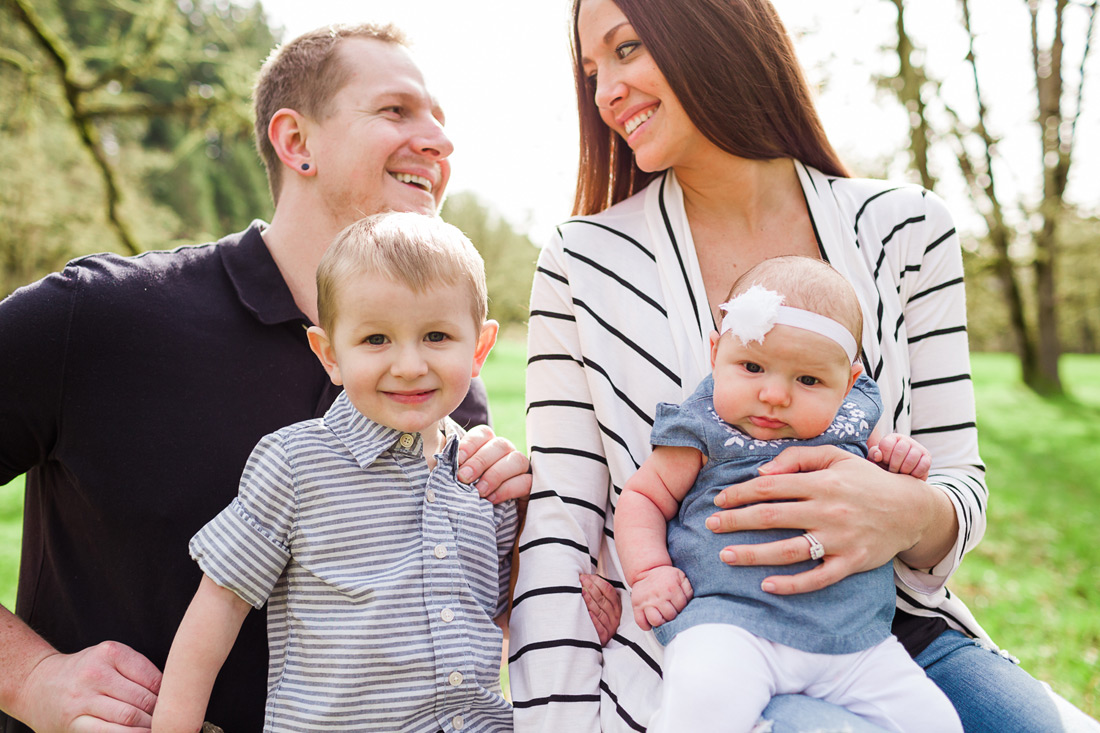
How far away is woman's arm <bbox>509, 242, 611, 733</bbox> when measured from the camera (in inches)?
74.5

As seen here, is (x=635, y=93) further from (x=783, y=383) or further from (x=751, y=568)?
(x=751, y=568)

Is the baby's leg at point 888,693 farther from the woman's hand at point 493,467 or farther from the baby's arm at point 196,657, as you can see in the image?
the baby's arm at point 196,657

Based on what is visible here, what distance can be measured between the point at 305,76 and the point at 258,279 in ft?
3.06

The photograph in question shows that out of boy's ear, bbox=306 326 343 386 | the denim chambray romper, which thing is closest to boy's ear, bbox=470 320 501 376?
boy's ear, bbox=306 326 343 386

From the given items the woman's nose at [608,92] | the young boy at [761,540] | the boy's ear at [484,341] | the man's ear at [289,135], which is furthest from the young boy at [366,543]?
the man's ear at [289,135]

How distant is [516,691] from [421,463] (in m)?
0.63

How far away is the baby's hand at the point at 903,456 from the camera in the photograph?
190 cm

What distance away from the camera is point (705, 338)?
2.12 m

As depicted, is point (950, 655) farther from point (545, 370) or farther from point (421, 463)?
point (421, 463)

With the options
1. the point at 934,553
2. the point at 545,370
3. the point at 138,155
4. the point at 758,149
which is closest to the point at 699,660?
the point at 934,553

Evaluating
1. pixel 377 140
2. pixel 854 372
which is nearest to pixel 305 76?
pixel 377 140

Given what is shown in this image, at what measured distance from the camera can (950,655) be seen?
2012 millimetres

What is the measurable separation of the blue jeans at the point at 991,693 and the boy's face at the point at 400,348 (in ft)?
3.37

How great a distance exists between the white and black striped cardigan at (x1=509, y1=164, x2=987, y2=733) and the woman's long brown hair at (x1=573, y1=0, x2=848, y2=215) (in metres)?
0.19
